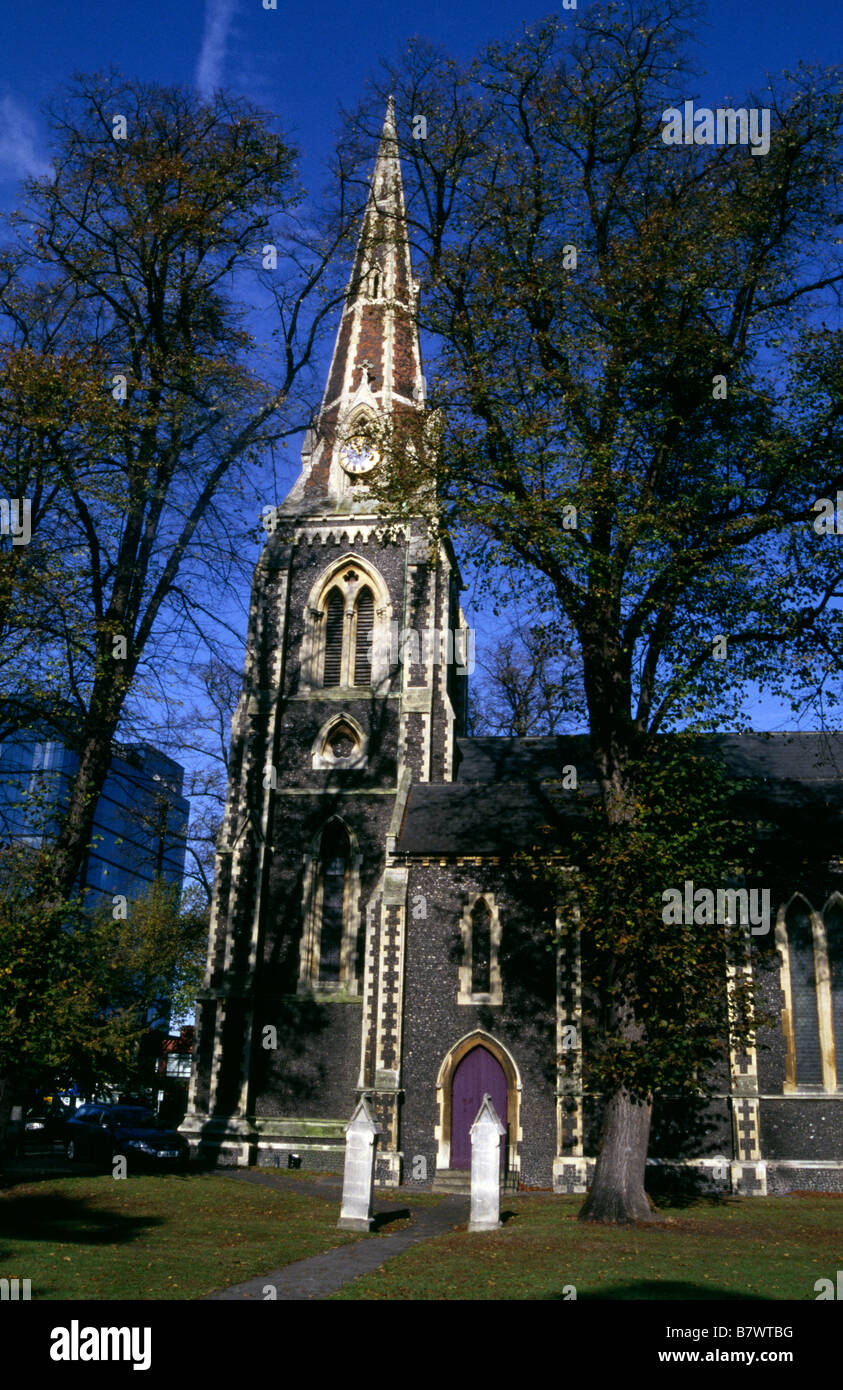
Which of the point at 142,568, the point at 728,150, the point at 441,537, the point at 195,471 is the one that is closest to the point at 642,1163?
the point at 441,537

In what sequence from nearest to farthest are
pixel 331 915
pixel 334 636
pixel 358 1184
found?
pixel 358 1184 → pixel 331 915 → pixel 334 636

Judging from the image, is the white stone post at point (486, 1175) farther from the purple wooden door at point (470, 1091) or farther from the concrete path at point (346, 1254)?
the purple wooden door at point (470, 1091)

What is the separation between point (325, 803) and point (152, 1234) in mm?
15128

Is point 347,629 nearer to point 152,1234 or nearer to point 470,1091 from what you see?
point 470,1091

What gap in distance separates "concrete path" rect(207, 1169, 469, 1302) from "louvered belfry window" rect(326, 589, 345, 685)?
514 inches

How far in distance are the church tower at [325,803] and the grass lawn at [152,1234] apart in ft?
14.3

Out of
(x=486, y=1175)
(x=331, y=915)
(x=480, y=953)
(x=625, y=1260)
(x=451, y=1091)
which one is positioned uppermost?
(x=331, y=915)

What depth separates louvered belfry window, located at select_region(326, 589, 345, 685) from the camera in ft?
97.9

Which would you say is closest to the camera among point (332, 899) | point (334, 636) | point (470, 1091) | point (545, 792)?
point (470, 1091)

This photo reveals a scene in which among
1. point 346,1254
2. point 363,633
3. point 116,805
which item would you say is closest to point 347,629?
point 363,633

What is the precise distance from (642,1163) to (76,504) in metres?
14.3

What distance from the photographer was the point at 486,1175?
607 inches

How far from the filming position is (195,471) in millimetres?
20969

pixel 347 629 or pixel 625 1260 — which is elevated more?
pixel 347 629
